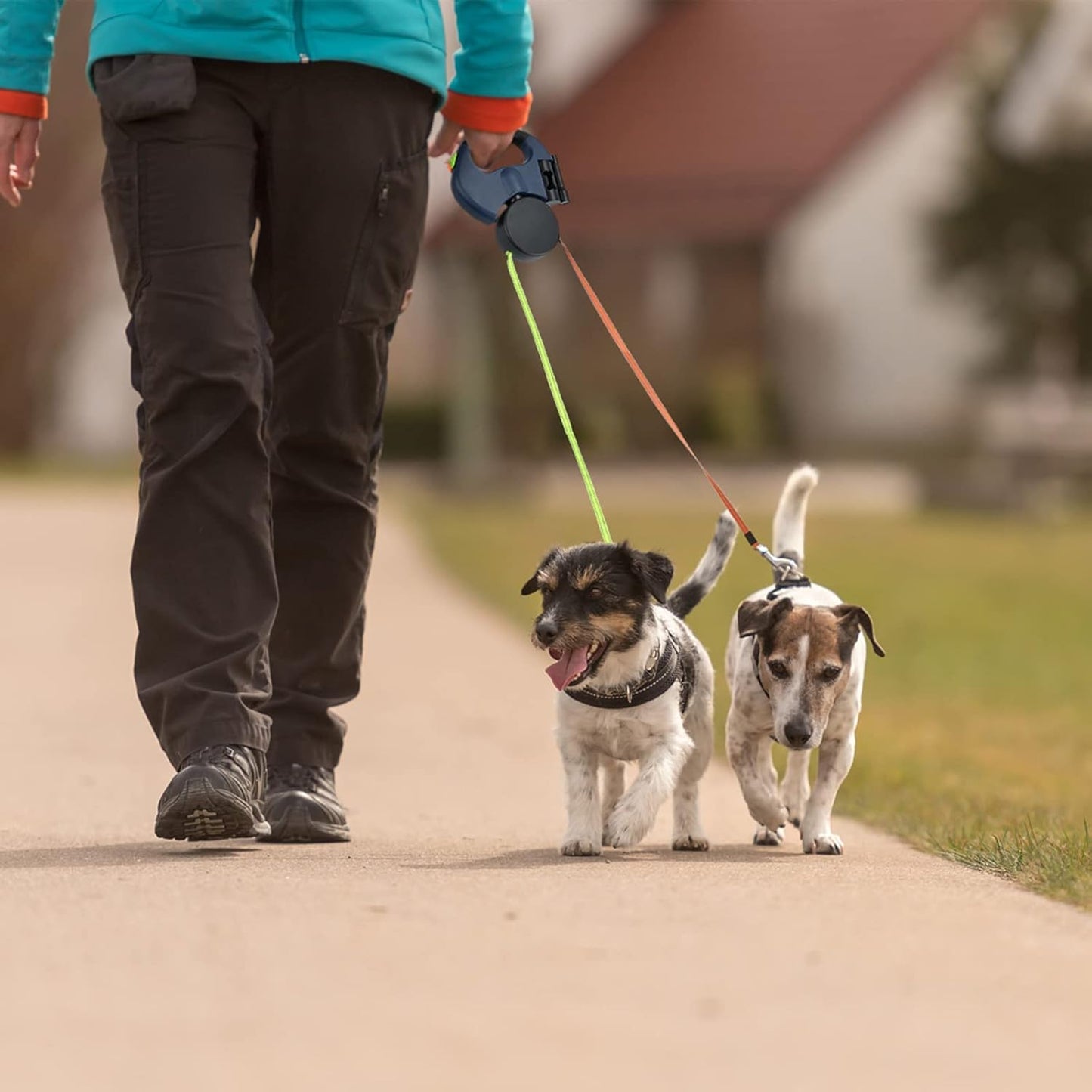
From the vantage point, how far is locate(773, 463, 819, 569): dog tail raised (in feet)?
21.6

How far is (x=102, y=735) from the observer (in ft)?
26.8

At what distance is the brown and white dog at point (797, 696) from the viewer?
5699mm

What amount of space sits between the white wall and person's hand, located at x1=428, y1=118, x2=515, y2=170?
28745 millimetres

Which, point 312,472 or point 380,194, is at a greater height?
point 380,194

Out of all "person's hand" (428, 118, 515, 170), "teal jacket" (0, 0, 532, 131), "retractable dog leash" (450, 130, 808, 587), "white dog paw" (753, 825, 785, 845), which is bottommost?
"white dog paw" (753, 825, 785, 845)

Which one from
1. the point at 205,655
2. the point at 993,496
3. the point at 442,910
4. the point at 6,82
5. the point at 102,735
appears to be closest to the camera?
the point at 442,910

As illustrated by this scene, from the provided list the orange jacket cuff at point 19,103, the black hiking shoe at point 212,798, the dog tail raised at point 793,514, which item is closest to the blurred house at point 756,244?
the dog tail raised at point 793,514

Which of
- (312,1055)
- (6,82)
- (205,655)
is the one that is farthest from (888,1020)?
(6,82)

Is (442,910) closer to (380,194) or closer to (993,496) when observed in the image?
(380,194)

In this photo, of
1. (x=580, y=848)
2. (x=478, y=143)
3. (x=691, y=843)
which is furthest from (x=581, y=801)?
(x=478, y=143)

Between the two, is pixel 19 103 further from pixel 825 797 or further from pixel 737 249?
pixel 737 249

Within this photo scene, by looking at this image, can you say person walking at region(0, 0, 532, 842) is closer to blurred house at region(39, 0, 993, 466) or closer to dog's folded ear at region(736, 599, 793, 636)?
dog's folded ear at region(736, 599, 793, 636)

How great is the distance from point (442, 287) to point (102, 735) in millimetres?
26230

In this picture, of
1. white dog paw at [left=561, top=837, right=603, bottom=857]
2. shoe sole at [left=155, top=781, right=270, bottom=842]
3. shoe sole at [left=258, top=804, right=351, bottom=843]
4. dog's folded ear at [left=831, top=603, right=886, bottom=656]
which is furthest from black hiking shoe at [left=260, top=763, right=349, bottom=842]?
dog's folded ear at [left=831, top=603, right=886, bottom=656]
